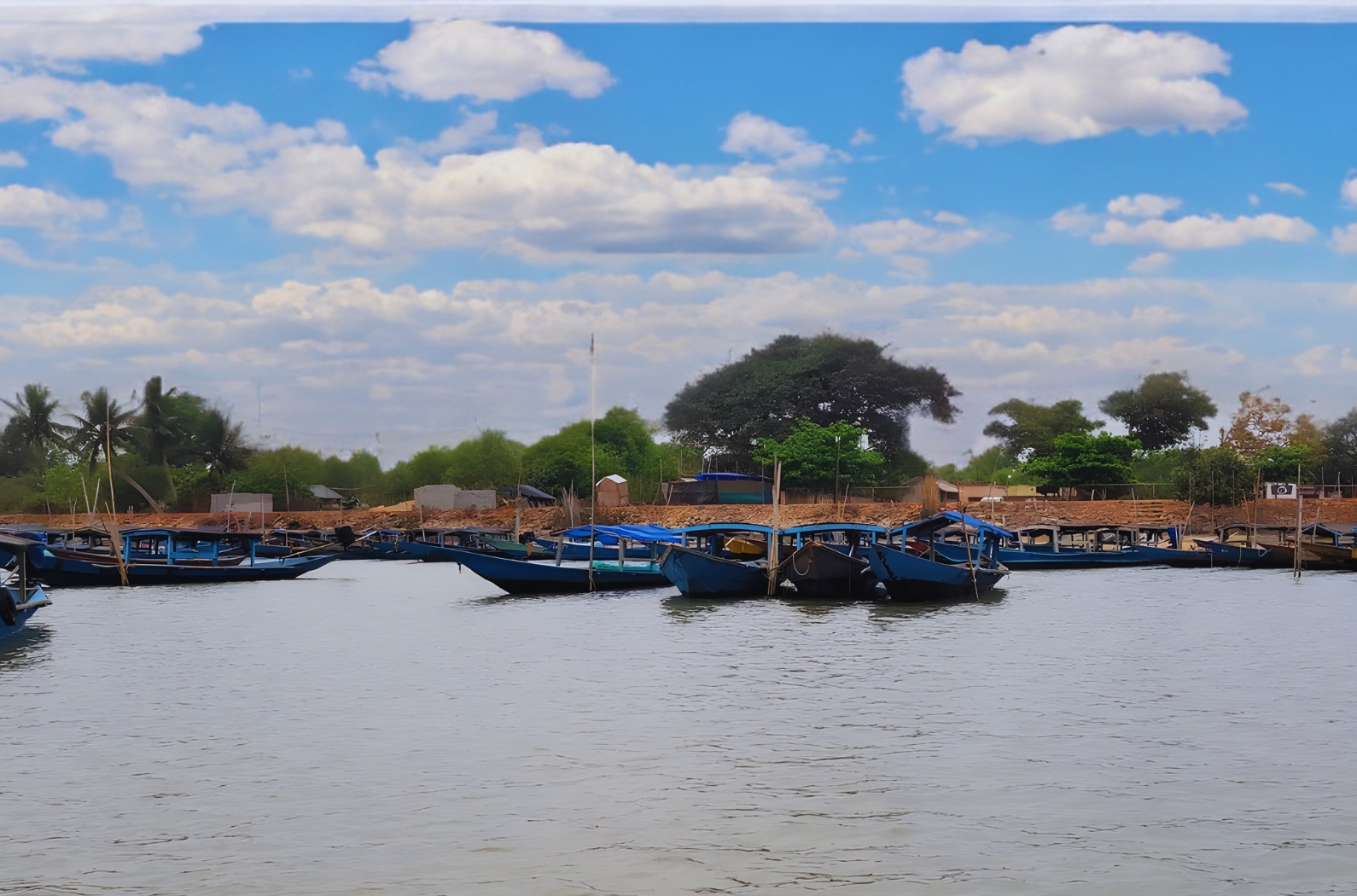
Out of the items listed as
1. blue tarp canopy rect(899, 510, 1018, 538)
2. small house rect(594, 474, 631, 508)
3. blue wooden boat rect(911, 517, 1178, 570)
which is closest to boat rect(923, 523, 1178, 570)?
blue wooden boat rect(911, 517, 1178, 570)

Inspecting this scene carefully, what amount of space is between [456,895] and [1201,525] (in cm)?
4893

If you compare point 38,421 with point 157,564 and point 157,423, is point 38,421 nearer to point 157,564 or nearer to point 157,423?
point 157,423

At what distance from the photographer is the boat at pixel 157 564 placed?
31672 millimetres

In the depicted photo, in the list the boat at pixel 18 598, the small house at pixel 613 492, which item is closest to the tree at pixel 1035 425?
the small house at pixel 613 492

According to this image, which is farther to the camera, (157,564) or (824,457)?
(824,457)

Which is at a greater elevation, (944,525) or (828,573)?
(944,525)

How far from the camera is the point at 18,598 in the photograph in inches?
824

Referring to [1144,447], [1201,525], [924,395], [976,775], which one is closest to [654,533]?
[976,775]

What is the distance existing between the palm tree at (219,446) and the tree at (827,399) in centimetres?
2521

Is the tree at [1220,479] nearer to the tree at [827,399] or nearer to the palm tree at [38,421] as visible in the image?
the tree at [827,399]

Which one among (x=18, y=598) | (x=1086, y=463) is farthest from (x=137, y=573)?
(x=1086, y=463)

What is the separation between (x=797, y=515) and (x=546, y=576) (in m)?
27.8

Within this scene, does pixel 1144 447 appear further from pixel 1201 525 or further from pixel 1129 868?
pixel 1129 868

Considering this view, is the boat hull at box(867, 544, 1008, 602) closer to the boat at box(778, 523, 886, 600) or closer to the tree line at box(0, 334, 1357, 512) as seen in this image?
the boat at box(778, 523, 886, 600)
